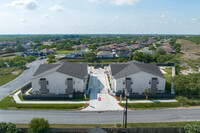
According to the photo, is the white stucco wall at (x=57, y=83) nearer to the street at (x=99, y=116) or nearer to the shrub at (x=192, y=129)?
the street at (x=99, y=116)

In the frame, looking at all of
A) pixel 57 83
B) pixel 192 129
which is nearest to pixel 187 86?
pixel 192 129

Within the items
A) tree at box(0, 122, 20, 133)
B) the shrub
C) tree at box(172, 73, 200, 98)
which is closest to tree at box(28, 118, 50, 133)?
tree at box(0, 122, 20, 133)

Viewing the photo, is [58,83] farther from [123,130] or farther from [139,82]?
[123,130]

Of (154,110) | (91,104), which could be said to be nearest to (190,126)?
(154,110)

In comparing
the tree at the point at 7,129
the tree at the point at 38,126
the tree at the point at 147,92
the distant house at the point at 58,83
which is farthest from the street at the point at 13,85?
the tree at the point at 147,92

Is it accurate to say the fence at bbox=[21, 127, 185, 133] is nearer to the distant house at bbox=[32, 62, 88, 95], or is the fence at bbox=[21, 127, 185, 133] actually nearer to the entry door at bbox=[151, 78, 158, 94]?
the distant house at bbox=[32, 62, 88, 95]

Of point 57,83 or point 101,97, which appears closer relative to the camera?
point 101,97
